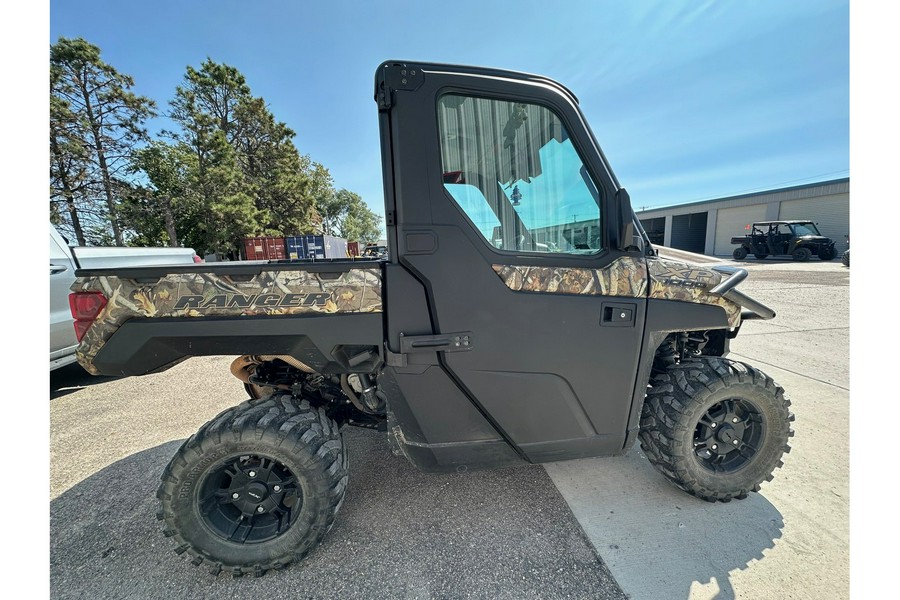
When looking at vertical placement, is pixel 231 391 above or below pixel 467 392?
below

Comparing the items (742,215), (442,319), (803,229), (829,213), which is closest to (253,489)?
(442,319)

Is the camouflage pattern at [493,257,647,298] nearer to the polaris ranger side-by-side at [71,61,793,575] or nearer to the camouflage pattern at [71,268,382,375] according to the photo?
the polaris ranger side-by-side at [71,61,793,575]

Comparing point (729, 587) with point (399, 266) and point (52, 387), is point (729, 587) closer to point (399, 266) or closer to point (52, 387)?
point (399, 266)

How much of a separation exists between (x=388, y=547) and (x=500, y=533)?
666 millimetres

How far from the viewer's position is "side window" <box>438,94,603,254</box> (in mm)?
1767

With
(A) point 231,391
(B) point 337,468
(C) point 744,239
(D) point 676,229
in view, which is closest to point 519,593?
(B) point 337,468

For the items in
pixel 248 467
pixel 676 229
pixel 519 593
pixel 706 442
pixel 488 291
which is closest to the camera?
pixel 519 593

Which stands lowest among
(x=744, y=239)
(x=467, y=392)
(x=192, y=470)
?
(x=192, y=470)

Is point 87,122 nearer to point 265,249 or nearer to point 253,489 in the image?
point 265,249

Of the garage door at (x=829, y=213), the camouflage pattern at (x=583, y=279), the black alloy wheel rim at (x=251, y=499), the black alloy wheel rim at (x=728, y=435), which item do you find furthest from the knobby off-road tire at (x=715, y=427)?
the garage door at (x=829, y=213)

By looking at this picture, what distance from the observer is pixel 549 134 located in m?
1.88

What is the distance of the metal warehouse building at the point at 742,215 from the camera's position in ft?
79.6

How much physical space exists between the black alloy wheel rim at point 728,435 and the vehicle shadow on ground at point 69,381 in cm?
621

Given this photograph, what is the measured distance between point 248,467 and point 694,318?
2.76m
